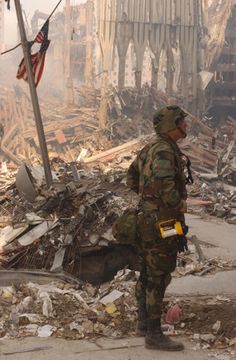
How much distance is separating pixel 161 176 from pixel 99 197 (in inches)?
158

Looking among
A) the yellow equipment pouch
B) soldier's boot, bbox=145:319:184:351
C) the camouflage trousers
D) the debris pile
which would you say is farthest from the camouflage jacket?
the debris pile

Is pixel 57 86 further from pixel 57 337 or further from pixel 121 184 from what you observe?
pixel 57 337

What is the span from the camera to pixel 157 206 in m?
4.34

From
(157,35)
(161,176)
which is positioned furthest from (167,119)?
(157,35)

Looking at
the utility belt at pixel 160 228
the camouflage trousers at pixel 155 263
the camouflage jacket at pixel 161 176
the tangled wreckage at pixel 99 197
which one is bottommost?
the tangled wreckage at pixel 99 197

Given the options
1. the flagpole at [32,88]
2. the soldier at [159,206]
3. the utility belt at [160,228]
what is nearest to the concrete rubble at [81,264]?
→ the flagpole at [32,88]

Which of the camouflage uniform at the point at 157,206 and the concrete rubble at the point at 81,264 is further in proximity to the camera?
the concrete rubble at the point at 81,264

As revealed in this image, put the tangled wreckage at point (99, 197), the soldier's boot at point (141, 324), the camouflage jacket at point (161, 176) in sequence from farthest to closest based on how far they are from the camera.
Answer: the tangled wreckage at point (99, 197) → the soldier's boot at point (141, 324) → the camouflage jacket at point (161, 176)

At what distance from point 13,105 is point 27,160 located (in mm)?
5069

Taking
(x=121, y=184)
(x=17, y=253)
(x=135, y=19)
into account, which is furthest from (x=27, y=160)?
(x=17, y=253)

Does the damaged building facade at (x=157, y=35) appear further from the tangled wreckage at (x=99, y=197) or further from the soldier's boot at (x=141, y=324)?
the soldier's boot at (x=141, y=324)

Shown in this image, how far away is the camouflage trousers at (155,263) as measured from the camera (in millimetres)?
4352

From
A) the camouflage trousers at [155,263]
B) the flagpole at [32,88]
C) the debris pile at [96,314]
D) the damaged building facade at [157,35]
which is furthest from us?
the damaged building facade at [157,35]

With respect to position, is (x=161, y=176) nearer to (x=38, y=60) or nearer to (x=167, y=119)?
(x=167, y=119)
